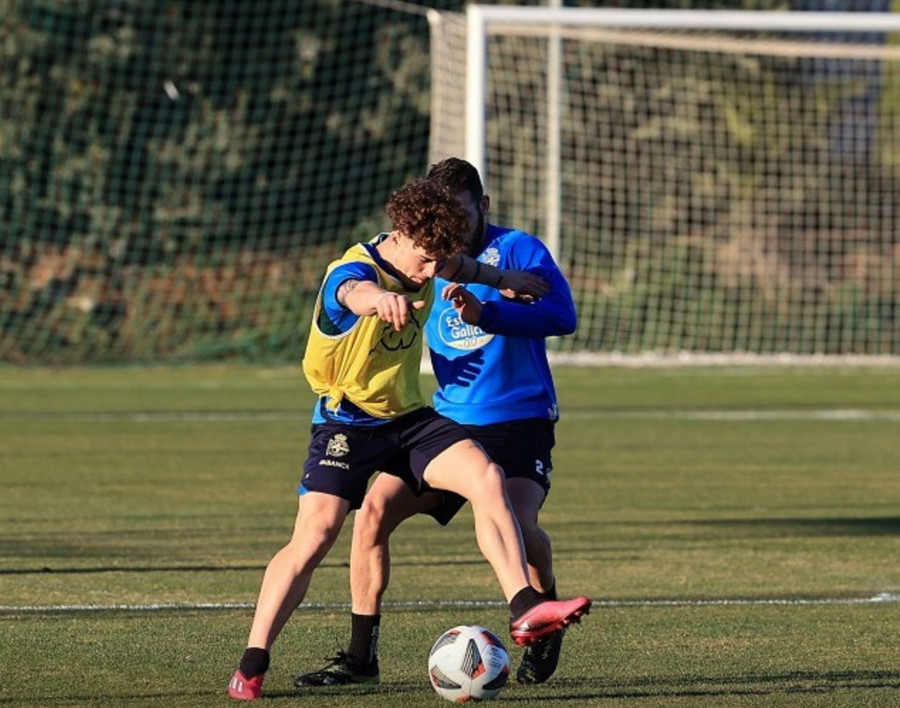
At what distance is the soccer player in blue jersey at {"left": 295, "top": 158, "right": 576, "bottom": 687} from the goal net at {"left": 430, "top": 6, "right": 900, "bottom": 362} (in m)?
17.0

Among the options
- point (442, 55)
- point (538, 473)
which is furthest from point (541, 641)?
point (442, 55)

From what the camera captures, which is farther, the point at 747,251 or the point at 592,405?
the point at 747,251

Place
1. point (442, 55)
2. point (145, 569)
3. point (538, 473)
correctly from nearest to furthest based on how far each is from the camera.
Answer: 1. point (538, 473)
2. point (145, 569)
3. point (442, 55)

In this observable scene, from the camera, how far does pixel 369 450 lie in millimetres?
6426

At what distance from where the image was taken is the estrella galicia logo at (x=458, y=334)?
285 inches

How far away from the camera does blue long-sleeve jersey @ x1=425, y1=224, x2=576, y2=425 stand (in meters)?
7.19

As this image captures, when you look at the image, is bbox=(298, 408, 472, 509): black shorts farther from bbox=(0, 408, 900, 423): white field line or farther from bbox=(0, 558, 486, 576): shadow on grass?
bbox=(0, 408, 900, 423): white field line

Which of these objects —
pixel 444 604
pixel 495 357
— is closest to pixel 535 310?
pixel 495 357

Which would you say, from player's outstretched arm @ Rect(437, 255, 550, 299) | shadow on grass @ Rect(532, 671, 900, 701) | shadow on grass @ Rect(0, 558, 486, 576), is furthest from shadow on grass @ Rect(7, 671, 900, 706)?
shadow on grass @ Rect(0, 558, 486, 576)

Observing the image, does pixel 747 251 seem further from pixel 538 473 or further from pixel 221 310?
pixel 538 473

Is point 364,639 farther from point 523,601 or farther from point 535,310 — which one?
point 535,310

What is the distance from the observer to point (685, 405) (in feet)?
66.1

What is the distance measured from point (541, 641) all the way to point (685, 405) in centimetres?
1417

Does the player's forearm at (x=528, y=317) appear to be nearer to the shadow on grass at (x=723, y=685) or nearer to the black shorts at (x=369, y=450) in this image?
the black shorts at (x=369, y=450)
